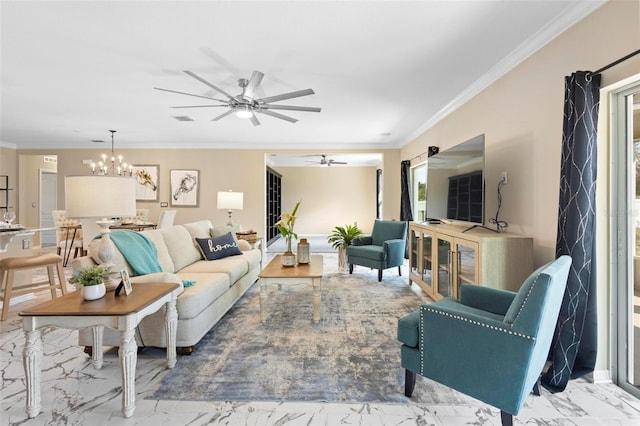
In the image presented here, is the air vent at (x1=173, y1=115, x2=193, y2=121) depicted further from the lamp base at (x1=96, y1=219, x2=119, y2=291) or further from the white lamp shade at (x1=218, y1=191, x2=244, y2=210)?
the lamp base at (x1=96, y1=219, x2=119, y2=291)

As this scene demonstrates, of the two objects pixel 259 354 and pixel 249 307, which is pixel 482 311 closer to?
pixel 259 354

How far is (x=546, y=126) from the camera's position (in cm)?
233

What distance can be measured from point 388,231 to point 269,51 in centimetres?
331

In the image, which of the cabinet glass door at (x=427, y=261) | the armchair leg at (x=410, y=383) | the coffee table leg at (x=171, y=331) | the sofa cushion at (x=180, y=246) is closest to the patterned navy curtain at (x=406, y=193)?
the cabinet glass door at (x=427, y=261)

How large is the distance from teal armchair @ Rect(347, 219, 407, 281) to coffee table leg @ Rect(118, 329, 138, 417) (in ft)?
10.8

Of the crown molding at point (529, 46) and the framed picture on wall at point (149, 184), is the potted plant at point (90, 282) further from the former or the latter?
the framed picture on wall at point (149, 184)

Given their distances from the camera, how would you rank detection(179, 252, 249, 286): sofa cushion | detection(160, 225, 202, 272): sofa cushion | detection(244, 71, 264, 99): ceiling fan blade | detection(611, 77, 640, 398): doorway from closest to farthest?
detection(611, 77, 640, 398): doorway → detection(244, 71, 264, 99): ceiling fan blade → detection(179, 252, 249, 286): sofa cushion → detection(160, 225, 202, 272): sofa cushion

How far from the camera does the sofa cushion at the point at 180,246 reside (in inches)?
128

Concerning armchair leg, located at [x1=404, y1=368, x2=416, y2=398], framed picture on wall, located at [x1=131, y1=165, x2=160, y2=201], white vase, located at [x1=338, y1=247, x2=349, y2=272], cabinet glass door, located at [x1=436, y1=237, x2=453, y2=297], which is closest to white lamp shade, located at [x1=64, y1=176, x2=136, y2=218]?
armchair leg, located at [x1=404, y1=368, x2=416, y2=398]

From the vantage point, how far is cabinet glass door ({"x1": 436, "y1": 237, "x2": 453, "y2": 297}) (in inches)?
115

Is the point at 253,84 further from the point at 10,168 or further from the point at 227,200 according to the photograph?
the point at 10,168

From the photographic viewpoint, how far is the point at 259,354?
7.50ft

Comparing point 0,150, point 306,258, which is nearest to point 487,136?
point 306,258

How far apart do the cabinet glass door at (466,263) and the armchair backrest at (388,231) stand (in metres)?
1.99
